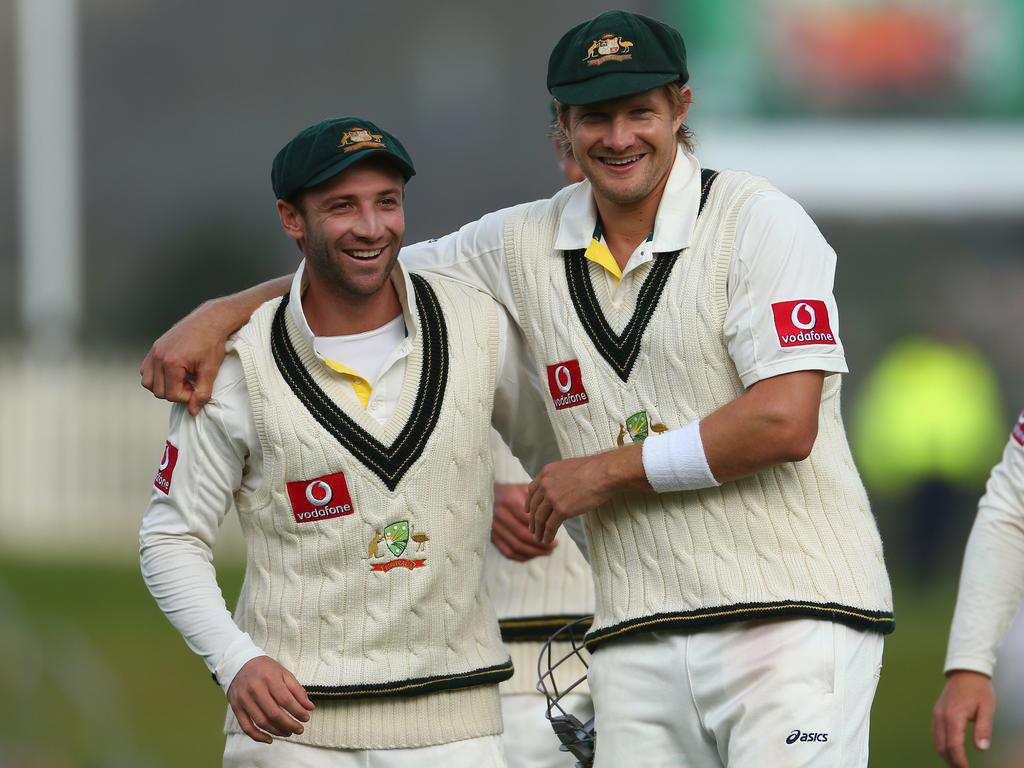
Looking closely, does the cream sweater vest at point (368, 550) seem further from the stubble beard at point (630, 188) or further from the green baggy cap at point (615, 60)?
the green baggy cap at point (615, 60)

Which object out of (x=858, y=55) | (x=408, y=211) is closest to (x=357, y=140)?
(x=858, y=55)

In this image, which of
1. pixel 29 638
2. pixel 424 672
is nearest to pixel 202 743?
pixel 29 638

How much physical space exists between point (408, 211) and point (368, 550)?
20.7m

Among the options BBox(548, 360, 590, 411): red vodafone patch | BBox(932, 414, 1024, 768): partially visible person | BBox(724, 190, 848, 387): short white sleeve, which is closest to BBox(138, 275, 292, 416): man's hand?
BBox(548, 360, 590, 411): red vodafone patch

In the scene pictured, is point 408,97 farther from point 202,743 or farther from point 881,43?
point 202,743

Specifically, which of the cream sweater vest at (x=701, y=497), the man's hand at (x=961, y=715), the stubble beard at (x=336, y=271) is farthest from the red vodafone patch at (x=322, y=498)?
the man's hand at (x=961, y=715)

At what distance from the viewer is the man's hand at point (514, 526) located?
497 cm

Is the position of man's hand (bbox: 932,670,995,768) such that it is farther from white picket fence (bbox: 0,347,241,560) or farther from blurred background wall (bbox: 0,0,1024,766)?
white picket fence (bbox: 0,347,241,560)

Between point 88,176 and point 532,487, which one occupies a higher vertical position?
point 88,176

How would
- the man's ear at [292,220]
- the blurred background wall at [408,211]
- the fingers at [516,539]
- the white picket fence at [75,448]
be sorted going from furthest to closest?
the white picket fence at [75,448] → the blurred background wall at [408,211] → the fingers at [516,539] → the man's ear at [292,220]

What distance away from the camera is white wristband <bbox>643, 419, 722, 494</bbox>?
3.92 meters

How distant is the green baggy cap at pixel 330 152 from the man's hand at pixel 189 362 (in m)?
0.34

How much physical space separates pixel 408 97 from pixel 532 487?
2335 centimetres

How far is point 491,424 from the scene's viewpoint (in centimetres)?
445
